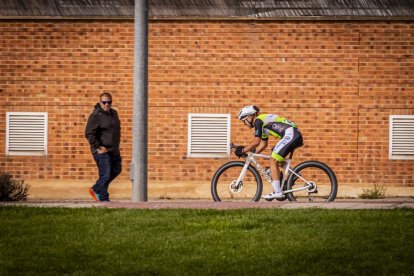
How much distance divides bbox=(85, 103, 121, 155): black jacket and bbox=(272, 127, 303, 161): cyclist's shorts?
2.57m

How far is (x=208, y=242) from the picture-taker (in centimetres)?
1048

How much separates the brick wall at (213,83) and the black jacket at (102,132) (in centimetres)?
421

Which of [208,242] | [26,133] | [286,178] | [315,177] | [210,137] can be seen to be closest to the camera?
[208,242]

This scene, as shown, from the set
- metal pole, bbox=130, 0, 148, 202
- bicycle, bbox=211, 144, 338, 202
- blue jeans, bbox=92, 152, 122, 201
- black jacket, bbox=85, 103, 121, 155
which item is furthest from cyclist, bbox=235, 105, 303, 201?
blue jeans, bbox=92, 152, 122, 201

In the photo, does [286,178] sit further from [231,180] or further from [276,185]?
[231,180]

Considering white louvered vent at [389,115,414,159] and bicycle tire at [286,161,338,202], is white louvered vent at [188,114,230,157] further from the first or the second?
bicycle tire at [286,161,338,202]

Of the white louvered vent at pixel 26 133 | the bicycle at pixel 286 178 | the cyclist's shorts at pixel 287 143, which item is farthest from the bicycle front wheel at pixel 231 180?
the white louvered vent at pixel 26 133

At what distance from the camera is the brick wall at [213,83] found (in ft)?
66.4

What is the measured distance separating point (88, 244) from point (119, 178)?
391 inches

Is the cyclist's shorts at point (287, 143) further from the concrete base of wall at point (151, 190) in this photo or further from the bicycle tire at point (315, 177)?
the concrete base of wall at point (151, 190)

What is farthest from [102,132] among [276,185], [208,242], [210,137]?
[208,242]

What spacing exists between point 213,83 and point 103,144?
4712 millimetres

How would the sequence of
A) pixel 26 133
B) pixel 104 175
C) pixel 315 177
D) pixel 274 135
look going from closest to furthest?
1. pixel 274 135
2. pixel 315 177
3. pixel 104 175
4. pixel 26 133

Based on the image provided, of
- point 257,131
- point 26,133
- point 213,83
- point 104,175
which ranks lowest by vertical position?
point 104,175
